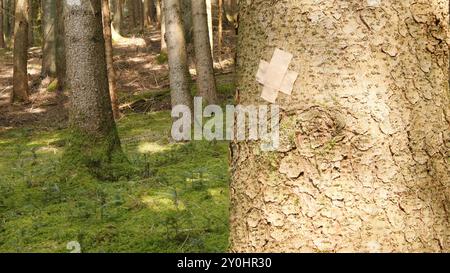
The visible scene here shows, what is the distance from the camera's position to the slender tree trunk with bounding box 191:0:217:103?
10.2 metres

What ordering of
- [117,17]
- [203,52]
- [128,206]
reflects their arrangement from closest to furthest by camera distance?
[128,206], [203,52], [117,17]

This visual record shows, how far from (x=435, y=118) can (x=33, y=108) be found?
603 inches

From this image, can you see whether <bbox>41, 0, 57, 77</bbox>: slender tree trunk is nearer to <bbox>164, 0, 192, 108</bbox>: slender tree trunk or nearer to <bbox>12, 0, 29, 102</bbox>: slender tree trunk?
<bbox>12, 0, 29, 102</bbox>: slender tree trunk

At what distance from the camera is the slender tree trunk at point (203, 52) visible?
10.2 m

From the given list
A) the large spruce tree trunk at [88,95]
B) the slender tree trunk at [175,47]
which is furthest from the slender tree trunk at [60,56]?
the large spruce tree trunk at [88,95]

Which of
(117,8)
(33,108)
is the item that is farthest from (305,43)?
(117,8)

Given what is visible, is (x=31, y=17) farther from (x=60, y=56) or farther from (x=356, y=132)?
(x=356, y=132)

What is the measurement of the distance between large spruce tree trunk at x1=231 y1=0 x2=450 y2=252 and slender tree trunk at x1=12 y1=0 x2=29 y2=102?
14794 mm

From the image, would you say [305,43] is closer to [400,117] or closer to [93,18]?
[400,117]

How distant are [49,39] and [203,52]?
30.9ft

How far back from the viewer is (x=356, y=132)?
160cm

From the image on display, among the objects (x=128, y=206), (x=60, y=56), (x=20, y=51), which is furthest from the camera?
(x=60, y=56)

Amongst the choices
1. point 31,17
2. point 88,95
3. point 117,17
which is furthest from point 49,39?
point 88,95

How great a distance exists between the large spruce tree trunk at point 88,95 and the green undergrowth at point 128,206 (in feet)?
0.80
